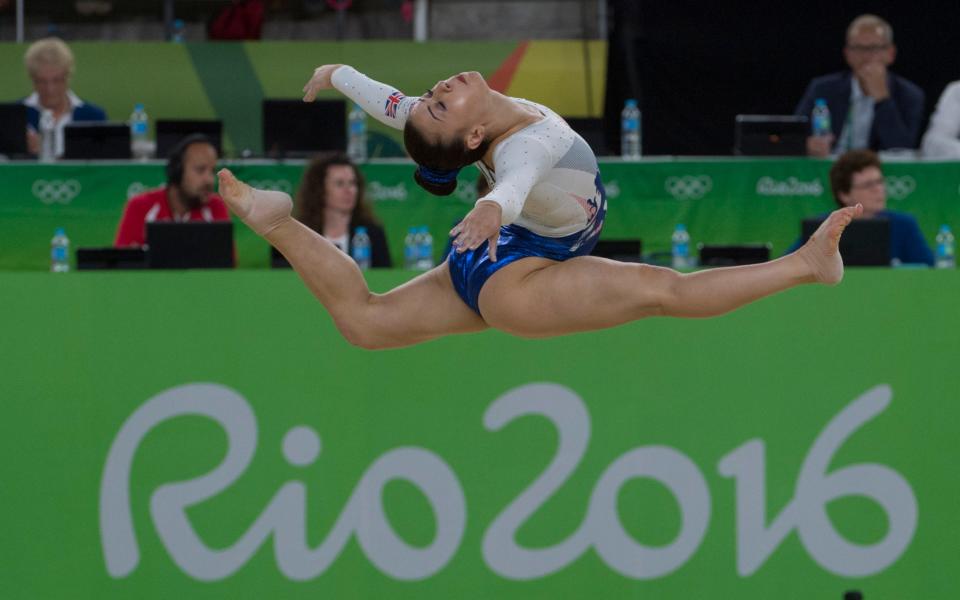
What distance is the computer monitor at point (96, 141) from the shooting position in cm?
791

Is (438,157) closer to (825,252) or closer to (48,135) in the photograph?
(825,252)

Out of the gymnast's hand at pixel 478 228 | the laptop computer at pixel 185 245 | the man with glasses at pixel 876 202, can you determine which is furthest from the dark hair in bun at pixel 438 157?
the man with glasses at pixel 876 202

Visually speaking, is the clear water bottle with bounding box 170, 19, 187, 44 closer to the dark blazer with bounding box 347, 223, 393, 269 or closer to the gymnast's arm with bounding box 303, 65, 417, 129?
the dark blazer with bounding box 347, 223, 393, 269

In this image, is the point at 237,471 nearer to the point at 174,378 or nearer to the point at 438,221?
the point at 174,378

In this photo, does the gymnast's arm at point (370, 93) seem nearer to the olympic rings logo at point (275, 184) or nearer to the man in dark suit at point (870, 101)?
the olympic rings logo at point (275, 184)

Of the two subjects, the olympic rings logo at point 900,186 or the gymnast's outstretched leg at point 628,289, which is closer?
the gymnast's outstretched leg at point 628,289

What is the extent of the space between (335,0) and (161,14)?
5.80 feet

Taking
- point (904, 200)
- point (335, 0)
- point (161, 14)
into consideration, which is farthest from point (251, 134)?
point (904, 200)

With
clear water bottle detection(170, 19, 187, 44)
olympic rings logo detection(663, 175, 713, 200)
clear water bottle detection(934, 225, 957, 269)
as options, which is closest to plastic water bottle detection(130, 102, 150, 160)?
clear water bottle detection(170, 19, 187, 44)

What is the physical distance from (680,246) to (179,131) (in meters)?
2.85

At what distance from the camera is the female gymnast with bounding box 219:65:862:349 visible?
167 inches

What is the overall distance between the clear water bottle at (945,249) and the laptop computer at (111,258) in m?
3.73

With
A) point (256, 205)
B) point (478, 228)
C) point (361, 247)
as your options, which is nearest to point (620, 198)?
point (361, 247)

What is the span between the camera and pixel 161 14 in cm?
1202
